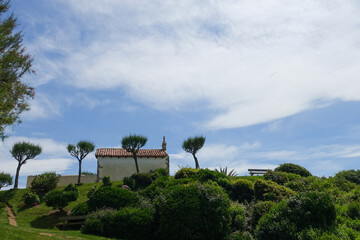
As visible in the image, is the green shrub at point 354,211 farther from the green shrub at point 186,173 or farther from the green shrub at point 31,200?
the green shrub at point 31,200

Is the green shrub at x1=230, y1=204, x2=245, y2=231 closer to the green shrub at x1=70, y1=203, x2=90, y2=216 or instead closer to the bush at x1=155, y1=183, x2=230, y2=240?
the bush at x1=155, y1=183, x2=230, y2=240

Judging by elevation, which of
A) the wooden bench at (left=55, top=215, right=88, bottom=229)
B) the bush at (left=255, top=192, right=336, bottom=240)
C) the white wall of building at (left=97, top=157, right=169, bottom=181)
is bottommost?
the wooden bench at (left=55, top=215, right=88, bottom=229)

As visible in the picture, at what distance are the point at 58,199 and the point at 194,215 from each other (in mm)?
12540

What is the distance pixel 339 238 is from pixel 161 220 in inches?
323

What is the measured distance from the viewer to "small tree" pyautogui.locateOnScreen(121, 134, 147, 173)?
36.4m

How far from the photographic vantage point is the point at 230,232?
1582cm

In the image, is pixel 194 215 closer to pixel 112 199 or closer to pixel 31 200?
pixel 112 199

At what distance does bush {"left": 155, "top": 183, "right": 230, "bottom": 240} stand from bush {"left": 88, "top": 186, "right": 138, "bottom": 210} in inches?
190

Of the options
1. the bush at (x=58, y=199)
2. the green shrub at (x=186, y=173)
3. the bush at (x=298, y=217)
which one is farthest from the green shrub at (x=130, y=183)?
the bush at (x=298, y=217)

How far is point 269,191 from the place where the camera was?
20.0 metres

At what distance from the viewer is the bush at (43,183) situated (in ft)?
97.6

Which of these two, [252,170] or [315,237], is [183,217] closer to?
[315,237]

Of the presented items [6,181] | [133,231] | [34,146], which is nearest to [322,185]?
[133,231]

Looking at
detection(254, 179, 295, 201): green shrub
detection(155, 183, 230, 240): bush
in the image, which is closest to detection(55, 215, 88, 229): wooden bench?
detection(155, 183, 230, 240): bush
